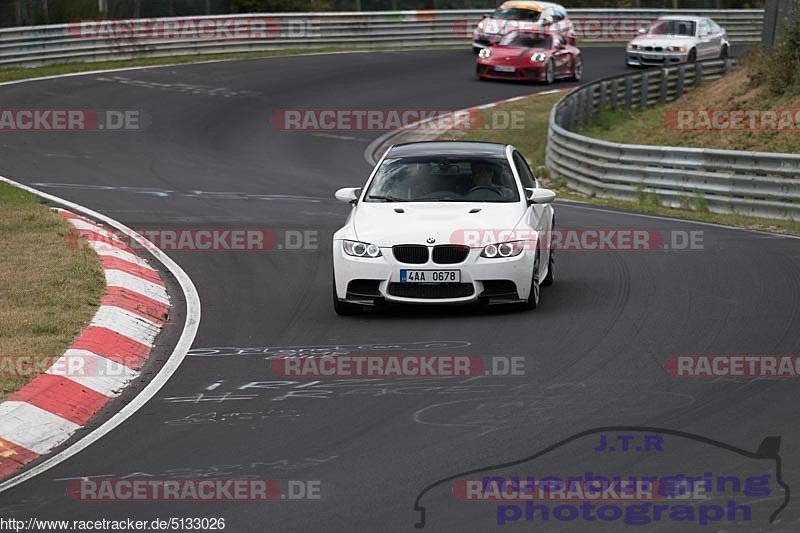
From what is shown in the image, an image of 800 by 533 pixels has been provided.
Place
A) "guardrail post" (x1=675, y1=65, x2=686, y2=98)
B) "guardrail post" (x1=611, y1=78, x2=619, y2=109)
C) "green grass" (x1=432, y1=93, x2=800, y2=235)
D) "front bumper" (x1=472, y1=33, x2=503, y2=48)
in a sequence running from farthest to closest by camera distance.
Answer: "front bumper" (x1=472, y1=33, x2=503, y2=48) → "guardrail post" (x1=675, y1=65, x2=686, y2=98) → "guardrail post" (x1=611, y1=78, x2=619, y2=109) → "green grass" (x1=432, y1=93, x2=800, y2=235)

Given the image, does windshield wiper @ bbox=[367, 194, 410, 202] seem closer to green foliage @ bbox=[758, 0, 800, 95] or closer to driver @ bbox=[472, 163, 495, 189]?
driver @ bbox=[472, 163, 495, 189]

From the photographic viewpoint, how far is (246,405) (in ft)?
29.0

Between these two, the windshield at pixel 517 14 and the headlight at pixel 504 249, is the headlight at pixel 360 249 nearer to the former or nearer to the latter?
the headlight at pixel 504 249

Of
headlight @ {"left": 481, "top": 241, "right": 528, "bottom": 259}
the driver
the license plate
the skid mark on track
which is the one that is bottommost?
the license plate

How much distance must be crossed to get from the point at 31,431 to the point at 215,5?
3589 centimetres

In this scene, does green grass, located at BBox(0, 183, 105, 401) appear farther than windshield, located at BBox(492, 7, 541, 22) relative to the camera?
No

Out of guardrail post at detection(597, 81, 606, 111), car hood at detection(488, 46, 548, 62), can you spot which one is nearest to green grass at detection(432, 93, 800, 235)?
guardrail post at detection(597, 81, 606, 111)

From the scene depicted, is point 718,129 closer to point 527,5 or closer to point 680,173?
point 680,173

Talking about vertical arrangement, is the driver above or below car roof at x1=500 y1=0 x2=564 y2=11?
above

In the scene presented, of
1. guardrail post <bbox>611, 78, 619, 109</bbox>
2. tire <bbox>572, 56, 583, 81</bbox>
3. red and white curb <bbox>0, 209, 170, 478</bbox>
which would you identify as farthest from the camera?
tire <bbox>572, 56, 583, 81</bbox>

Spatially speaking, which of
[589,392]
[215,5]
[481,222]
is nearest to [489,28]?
[215,5]

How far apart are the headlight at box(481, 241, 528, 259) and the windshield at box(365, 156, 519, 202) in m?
0.88

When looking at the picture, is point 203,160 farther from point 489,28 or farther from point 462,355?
point 489,28

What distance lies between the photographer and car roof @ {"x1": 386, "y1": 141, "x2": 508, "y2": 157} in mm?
12969
